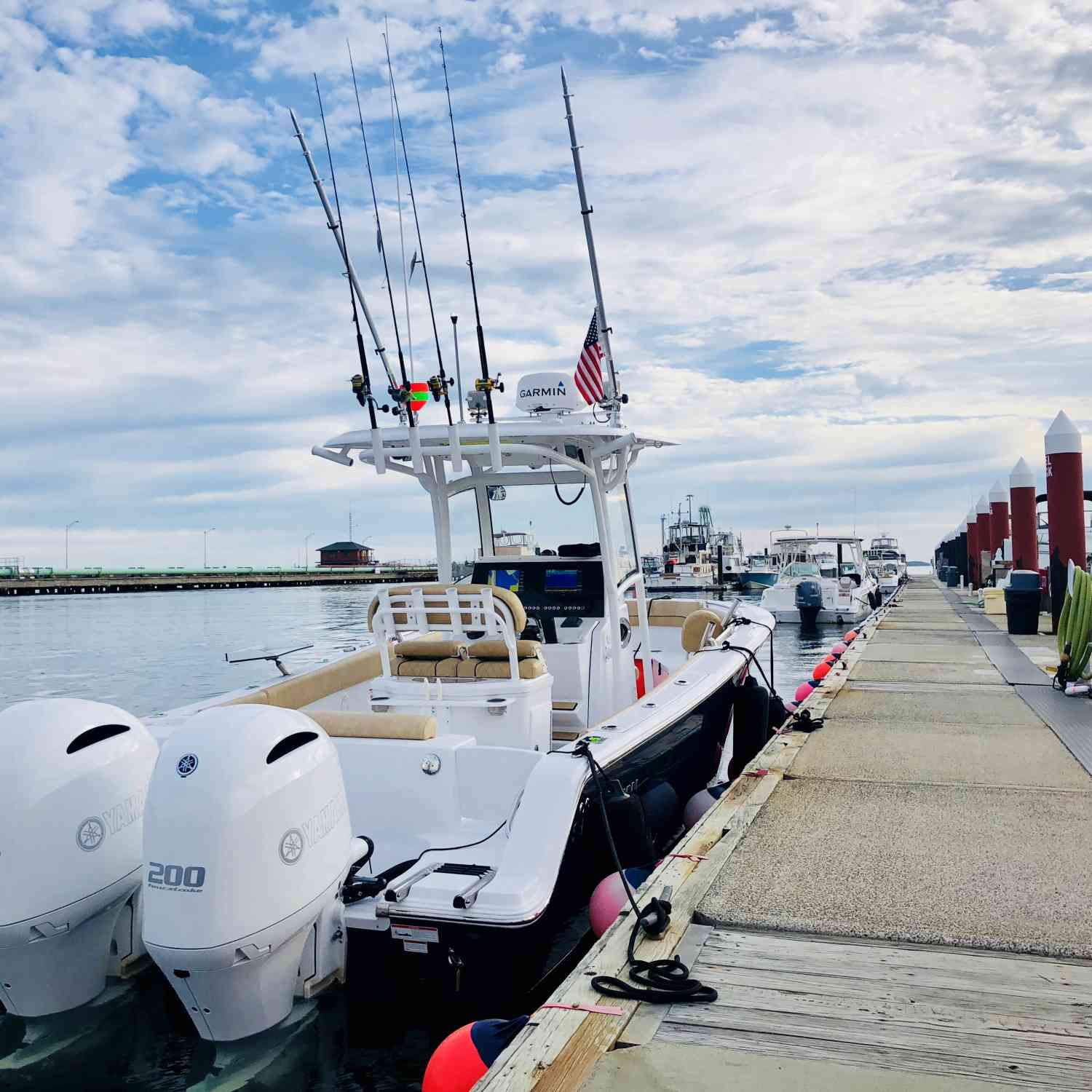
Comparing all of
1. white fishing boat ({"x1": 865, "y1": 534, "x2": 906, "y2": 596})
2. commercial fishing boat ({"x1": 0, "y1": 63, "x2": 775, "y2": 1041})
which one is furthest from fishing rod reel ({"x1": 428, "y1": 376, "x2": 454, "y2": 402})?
white fishing boat ({"x1": 865, "y1": 534, "x2": 906, "y2": 596})

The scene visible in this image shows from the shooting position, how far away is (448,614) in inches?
239

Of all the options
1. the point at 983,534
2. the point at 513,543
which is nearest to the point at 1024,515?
the point at 983,534

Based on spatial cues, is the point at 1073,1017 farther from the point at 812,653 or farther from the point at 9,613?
the point at 9,613

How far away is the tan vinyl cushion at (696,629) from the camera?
352 inches

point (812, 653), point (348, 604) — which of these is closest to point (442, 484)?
point (812, 653)

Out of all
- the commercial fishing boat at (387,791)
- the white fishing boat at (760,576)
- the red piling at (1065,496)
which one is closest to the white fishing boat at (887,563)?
the white fishing boat at (760,576)

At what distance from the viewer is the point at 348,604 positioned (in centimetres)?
6694

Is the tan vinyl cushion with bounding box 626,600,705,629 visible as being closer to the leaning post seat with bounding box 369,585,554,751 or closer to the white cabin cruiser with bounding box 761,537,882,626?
the leaning post seat with bounding box 369,585,554,751

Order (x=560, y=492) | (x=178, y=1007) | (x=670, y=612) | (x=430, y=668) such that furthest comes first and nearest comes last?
(x=670, y=612)
(x=560, y=492)
(x=430, y=668)
(x=178, y=1007)

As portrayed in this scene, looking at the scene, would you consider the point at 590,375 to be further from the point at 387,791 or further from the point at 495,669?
the point at 387,791

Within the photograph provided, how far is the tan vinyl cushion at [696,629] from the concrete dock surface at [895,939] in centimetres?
215

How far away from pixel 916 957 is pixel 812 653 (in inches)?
894

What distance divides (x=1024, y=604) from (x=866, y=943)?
13.9 m

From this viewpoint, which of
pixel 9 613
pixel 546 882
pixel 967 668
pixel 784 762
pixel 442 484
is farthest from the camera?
pixel 9 613
